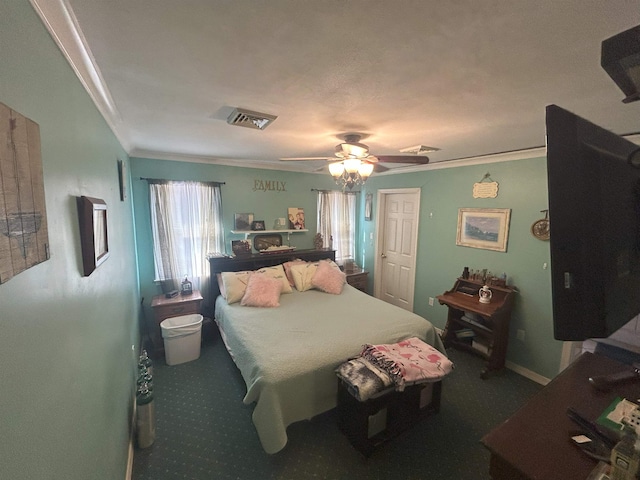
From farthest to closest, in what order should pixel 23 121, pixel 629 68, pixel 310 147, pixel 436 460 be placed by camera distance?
1. pixel 310 147
2. pixel 436 460
3. pixel 629 68
4. pixel 23 121

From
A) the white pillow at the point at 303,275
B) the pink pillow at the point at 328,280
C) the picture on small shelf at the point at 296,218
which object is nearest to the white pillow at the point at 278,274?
the white pillow at the point at 303,275

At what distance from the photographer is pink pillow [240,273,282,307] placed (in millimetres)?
2895

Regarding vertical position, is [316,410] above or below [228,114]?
below

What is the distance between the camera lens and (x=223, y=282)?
124 inches

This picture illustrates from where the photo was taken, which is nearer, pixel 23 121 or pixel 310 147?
pixel 23 121

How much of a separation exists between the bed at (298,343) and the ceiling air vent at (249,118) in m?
1.71

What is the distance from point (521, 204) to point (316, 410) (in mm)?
2887

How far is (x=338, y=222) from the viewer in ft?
15.0

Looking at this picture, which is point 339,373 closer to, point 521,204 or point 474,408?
point 474,408

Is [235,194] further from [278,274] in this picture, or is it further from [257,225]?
[278,274]

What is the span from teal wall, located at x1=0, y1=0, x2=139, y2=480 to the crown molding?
0.10 ft

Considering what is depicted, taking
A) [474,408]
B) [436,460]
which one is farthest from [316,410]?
[474,408]

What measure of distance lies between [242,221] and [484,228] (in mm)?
3137

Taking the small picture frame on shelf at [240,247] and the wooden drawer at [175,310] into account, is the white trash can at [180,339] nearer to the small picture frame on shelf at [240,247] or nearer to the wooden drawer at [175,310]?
the wooden drawer at [175,310]
